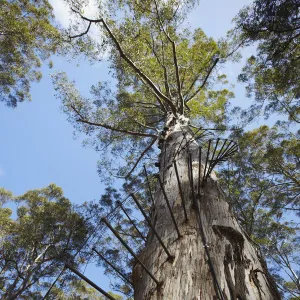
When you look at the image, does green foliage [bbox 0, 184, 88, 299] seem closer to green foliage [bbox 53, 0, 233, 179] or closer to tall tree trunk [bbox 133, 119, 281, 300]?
green foliage [bbox 53, 0, 233, 179]

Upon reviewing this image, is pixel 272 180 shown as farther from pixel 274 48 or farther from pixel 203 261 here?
pixel 203 261

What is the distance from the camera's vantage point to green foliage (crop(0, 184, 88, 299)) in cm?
924

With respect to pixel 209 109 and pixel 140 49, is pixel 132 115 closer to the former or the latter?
pixel 140 49

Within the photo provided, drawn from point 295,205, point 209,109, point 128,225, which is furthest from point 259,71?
point 128,225

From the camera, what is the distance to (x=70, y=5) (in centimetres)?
706

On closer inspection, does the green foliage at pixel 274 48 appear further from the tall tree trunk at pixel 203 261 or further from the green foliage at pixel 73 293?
the green foliage at pixel 73 293

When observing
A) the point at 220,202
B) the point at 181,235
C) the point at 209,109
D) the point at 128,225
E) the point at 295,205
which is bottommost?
the point at 181,235

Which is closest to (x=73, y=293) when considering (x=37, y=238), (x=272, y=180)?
(x=37, y=238)

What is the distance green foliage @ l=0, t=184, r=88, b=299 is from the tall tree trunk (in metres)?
7.47

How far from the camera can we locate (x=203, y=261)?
54.1 inches

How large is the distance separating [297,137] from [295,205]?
233cm

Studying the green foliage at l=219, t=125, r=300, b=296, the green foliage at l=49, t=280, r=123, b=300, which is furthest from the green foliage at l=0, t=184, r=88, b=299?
the green foliage at l=219, t=125, r=300, b=296

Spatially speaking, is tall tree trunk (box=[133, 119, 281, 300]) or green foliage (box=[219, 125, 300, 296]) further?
green foliage (box=[219, 125, 300, 296])

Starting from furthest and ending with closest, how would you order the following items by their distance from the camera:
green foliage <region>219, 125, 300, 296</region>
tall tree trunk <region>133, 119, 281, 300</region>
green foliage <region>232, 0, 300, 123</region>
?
green foliage <region>219, 125, 300, 296</region> < green foliage <region>232, 0, 300, 123</region> < tall tree trunk <region>133, 119, 281, 300</region>
